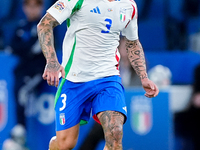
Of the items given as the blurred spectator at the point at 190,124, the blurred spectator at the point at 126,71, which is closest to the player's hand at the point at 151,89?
the blurred spectator at the point at 126,71

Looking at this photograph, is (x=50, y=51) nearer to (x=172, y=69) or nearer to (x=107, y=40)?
(x=107, y=40)

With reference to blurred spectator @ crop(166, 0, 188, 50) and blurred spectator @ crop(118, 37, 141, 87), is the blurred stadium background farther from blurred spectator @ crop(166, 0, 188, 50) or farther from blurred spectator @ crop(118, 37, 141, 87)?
blurred spectator @ crop(166, 0, 188, 50)

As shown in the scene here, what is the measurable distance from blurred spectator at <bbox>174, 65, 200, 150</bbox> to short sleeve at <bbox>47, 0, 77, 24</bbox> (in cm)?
365

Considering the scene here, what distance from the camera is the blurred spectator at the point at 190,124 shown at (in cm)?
746

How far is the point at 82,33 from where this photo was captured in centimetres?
446

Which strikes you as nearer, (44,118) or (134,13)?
(134,13)

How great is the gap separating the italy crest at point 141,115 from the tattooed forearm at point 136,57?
2064 millimetres

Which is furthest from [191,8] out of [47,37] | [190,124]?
[47,37]

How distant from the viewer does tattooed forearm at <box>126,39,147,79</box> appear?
15.6 feet

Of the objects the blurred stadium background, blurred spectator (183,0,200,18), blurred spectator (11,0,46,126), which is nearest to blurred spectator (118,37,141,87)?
the blurred stadium background

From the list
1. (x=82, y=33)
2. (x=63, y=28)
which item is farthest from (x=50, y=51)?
(x=63, y=28)

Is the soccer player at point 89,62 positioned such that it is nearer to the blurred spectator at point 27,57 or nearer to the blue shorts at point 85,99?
the blue shorts at point 85,99

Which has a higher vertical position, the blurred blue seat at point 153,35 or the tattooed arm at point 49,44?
the tattooed arm at point 49,44

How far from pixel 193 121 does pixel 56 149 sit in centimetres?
343
